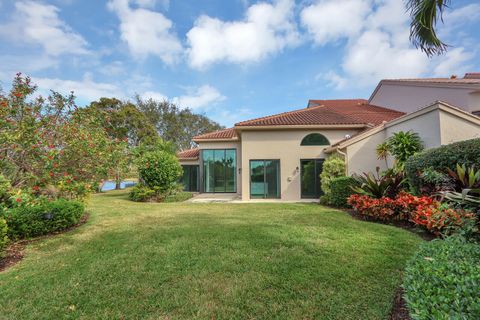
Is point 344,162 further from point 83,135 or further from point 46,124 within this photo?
point 46,124

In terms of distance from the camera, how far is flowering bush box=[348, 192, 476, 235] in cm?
471

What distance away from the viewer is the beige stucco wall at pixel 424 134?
29.7ft

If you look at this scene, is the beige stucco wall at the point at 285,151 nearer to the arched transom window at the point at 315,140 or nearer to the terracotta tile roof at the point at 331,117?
the arched transom window at the point at 315,140

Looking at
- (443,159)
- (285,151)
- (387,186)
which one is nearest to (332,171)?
(285,151)

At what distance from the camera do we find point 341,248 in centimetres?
521

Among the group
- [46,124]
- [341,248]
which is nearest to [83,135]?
[46,124]

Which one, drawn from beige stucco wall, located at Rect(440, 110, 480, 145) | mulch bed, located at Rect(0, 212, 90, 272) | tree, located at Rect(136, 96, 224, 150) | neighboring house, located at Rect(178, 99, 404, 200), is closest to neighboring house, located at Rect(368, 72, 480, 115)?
neighboring house, located at Rect(178, 99, 404, 200)

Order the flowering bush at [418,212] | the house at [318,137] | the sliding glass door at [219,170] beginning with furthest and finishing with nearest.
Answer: the sliding glass door at [219,170], the house at [318,137], the flowering bush at [418,212]

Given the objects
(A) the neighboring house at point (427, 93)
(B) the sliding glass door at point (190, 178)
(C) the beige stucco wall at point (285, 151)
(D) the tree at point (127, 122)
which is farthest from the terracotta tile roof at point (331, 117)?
(D) the tree at point (127, 122)

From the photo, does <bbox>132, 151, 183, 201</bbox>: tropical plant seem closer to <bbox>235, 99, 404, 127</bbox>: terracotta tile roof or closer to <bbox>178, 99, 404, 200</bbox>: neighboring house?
<bbox>178, 99, 404, 200</bbox>: neighboring house

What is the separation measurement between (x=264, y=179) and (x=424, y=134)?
8.75m

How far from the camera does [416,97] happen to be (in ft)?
53.4

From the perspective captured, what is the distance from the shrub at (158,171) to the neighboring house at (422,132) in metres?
10.7

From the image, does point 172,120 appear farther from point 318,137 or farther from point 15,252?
point 15,252
